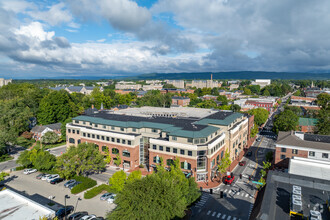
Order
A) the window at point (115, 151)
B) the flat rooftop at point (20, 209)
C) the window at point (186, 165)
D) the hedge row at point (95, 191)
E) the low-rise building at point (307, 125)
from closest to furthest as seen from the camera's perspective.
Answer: the flat rooftop at point (20, 209) < the hedge row at point (95, 191) < the window at point (186, 165) < the window at point (115, 151) < the low-rise building at point (307, 125)

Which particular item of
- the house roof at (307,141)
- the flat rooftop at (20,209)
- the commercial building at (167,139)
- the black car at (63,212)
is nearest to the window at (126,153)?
the commercial building at (167,139)

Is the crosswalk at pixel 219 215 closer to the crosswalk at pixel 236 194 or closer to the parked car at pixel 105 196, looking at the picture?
the crosswalk at pixel 236 194

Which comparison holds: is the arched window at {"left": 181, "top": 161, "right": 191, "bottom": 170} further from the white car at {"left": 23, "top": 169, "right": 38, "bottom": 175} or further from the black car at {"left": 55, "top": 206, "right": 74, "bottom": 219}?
the white car at {"left": 23, "top": 169, "right": 38, "bottom": 175}

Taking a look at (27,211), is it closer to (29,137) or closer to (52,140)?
(52,140)

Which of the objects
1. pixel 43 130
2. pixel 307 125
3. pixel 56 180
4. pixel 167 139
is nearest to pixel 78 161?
pixel 56 180

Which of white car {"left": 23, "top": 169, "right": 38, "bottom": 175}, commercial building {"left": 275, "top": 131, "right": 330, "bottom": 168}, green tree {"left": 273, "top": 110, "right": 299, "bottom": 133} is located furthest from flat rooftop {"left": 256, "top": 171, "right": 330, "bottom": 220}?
green tree {"left": 273, "top": 110, "right": 299, "bottom": 133}

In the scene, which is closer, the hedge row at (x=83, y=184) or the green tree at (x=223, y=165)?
the hedge row at (x=83, y=184)
